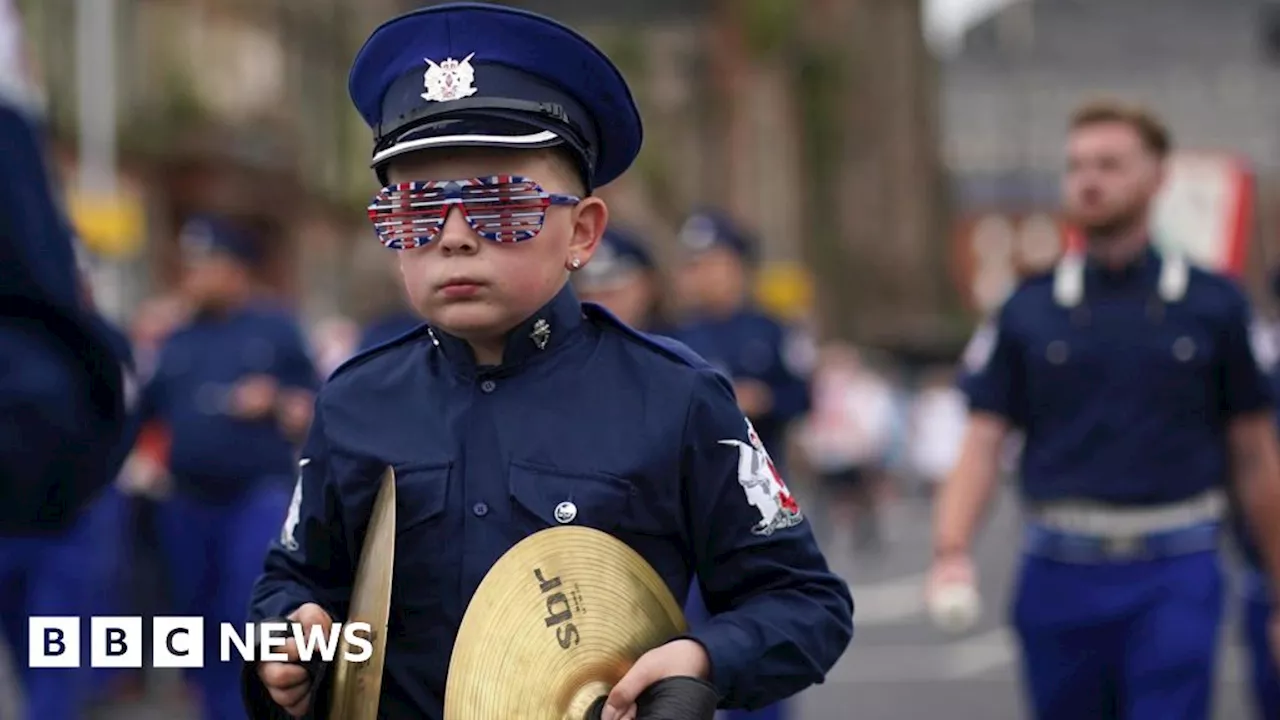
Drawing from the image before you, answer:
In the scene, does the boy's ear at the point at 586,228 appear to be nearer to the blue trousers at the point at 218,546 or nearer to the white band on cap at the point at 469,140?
the white band on cap at the point at 469,140

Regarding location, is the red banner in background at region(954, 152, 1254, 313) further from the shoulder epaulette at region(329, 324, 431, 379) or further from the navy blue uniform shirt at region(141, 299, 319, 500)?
the shoulder epaulette at region(329, 324, 431, 379)

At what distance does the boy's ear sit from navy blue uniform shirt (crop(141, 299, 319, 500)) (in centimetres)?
664

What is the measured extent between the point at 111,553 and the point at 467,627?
9.14m

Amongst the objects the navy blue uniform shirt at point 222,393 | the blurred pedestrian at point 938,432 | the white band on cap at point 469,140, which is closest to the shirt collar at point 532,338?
the white band on cap at point 469,140

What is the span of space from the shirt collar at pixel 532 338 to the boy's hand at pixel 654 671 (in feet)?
1.61

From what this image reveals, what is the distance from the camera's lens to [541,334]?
3039mm

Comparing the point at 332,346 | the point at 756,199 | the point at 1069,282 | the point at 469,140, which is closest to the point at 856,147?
the point at 756,199

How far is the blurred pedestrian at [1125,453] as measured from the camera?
6031 millimetres

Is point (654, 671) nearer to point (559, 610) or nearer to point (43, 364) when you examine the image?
point (559, 610)

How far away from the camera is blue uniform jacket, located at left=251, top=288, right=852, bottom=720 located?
9.59 ft

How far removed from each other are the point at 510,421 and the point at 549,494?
13 cm

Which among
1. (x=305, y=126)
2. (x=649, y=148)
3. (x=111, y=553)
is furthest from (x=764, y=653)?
(x=649, y=148)

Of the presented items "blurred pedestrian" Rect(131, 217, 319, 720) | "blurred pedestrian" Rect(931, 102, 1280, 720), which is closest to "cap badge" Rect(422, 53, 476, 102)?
"blurred pedestrian" Rect(931, 102, 1280, 720)

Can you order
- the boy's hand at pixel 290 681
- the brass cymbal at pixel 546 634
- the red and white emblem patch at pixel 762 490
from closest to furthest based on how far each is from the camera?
the brass cymbal at pixel 546 634
the boy's hand at pixel 290 681
the red and white emblem patch at pixel 762 490
